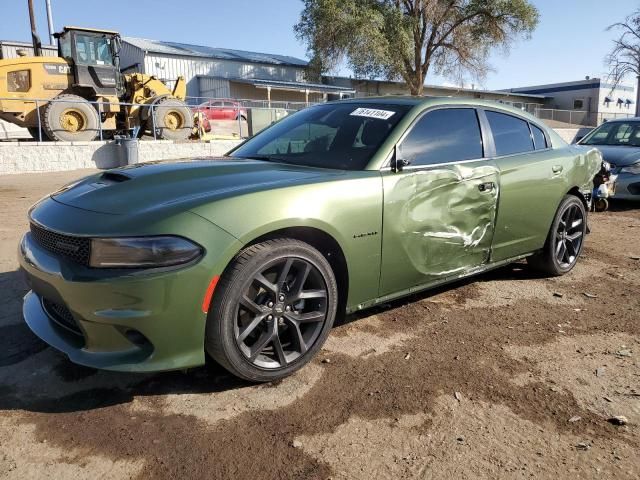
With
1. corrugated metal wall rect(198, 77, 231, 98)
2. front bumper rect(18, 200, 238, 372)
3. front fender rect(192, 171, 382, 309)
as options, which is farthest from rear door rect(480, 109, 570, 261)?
corrugated metal wall rect(198, 77, 231, 98)

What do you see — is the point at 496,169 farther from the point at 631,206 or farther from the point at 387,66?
the point at 387,66

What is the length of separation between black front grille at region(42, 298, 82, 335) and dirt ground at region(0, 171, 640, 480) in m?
0.33

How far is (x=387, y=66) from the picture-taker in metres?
31.8

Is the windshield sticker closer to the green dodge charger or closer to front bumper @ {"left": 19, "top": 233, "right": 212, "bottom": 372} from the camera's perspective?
the green dodge charger

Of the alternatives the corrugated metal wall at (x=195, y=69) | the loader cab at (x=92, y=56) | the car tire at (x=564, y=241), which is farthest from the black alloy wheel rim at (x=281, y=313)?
the corrugated metal wall at (x=195, y=69)

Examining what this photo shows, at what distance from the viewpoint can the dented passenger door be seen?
10.4 feet

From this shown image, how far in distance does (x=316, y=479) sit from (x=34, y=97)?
15.3m

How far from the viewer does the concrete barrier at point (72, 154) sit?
1295 cm

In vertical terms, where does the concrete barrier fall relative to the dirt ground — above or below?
above

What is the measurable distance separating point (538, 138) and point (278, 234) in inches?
115

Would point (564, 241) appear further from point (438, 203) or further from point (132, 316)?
point (132, 316)

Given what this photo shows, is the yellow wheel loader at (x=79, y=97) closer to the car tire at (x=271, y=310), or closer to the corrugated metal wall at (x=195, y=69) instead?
the car tire at (x=271, y=310)

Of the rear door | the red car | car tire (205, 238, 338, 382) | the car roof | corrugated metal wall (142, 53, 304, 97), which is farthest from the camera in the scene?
corrugated metal wall (142, 53, 304, 97)

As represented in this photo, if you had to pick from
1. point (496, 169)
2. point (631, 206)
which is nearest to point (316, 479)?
point (496, 169)
